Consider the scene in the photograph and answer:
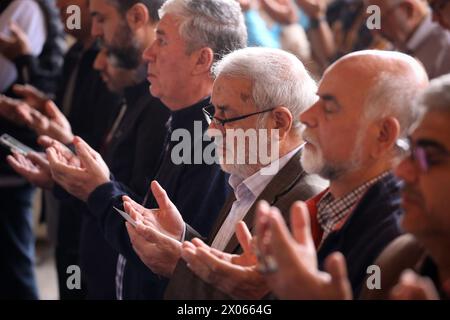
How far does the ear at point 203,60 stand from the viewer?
271cm

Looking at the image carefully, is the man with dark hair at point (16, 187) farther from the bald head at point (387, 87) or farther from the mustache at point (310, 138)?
the bald head at point (387, 87)

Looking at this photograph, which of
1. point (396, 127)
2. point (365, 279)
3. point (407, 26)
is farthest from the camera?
point (407, 26)

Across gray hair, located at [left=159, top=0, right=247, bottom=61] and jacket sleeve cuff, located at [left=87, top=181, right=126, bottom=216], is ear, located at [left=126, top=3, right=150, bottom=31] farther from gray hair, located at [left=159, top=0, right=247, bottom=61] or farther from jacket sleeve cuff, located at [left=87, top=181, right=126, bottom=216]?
jacket sleeve cuff, located at [left=87, top=181, right=126, bottom=216]

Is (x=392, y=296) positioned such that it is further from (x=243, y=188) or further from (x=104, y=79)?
(x=104, y=79)

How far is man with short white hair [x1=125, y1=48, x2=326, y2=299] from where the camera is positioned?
2232mm

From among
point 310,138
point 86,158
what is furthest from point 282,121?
point 86,158

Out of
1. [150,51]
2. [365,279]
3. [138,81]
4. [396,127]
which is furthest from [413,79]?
[138,81]

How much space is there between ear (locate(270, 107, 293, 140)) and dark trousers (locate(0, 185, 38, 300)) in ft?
6.87

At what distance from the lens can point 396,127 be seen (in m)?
1.90

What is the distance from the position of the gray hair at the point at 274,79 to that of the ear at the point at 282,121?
0.02 metres

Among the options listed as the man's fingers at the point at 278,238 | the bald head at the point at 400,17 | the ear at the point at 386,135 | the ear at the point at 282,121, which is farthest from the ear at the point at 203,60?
the man's fingers at the point at 278,238

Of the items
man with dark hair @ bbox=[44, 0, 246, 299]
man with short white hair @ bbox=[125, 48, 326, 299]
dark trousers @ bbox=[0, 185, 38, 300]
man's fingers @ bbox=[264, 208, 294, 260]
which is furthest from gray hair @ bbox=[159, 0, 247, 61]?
dark trousers @ bbox=[0, 185, 38, 300]

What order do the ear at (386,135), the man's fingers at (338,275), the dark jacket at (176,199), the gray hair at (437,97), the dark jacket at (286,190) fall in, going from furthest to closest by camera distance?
the dark jacket at (176,199)
the dark jacket at (286,190)
the ear at (386,135)
the gray hair at (437,97)
the man's fingers at (338,275)

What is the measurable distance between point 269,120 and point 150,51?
2.07 feet
